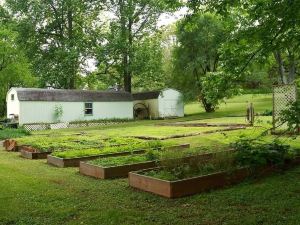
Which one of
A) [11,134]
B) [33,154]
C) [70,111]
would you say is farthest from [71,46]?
[33,154]

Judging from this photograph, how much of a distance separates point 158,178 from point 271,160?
2755 mm

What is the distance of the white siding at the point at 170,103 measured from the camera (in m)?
37.5

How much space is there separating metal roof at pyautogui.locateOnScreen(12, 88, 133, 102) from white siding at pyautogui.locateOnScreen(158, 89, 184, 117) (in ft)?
9.90

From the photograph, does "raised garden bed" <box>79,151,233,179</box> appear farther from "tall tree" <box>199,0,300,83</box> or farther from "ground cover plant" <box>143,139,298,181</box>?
"tall tree" <box>199,0,300,83</box>

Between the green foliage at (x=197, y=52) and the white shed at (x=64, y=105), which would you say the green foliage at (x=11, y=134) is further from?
the green foliage at (x=197, y=52)

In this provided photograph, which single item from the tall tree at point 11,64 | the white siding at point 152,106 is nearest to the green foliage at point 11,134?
the white siding at point 152,106

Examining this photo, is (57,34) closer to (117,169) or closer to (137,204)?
(117,169)

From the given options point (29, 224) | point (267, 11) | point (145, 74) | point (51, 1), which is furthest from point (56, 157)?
point (51, 1)

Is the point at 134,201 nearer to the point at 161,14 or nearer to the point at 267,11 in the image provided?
the point at 267,11

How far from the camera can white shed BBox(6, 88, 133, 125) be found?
31047 mm

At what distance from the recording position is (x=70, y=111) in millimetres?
33625

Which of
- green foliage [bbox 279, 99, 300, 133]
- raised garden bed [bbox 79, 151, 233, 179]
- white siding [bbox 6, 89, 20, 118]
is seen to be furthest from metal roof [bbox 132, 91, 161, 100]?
green foliage [bbox 279, 99, 300, 133]

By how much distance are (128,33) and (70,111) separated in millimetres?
9960

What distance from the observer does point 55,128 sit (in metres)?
31.2
